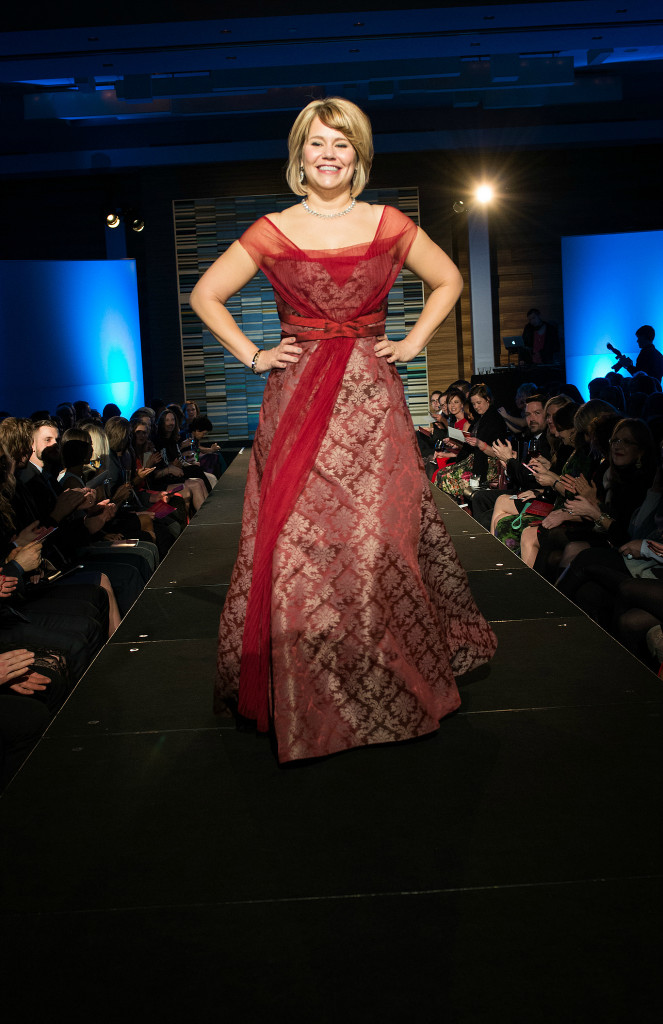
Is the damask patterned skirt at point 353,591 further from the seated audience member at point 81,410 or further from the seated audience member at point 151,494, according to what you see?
the seated audience member at point 81,410

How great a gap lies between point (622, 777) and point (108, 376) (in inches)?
343

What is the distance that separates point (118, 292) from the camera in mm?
10125

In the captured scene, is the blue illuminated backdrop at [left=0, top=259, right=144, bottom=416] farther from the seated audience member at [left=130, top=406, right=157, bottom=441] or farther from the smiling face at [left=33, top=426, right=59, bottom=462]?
the smiling face at [left=33, top=426, right=59, bottom=462]

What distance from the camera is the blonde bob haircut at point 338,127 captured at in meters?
1.69

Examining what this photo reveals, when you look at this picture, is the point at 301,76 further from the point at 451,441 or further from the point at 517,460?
the point at 517,460

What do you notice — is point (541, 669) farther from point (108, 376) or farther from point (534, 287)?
point (534, 287)

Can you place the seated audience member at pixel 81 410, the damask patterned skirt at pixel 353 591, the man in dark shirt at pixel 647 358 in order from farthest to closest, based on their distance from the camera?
the man in dark shirt at pixel 647 358, the seated audience member at pixel 81 410, the damask patterned skirt at pixel 353 591

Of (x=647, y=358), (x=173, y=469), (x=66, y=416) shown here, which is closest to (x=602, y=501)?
(x=173, y=469)

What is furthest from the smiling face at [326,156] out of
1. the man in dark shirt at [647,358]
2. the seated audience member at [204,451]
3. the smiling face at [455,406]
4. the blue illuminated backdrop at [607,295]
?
the blue illuminated backdrop at [607,295]

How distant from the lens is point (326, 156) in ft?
5.61

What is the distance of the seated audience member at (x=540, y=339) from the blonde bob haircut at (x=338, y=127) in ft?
29.5

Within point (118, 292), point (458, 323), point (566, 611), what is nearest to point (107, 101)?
point (118, 292)
